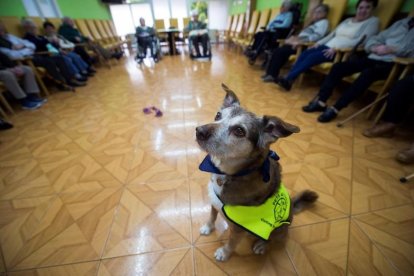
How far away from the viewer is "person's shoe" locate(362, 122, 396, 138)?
2043 millimetres

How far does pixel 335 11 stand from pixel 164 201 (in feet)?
14.4

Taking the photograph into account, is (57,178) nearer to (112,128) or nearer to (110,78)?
(112,128)

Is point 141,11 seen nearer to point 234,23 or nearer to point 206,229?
point 234,23

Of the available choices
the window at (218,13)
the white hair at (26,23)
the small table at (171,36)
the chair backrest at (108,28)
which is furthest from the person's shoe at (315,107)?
the window at (218,13)

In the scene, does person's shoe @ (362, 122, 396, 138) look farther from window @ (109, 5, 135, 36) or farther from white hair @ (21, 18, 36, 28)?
window @ (109, 5, 135, 36)

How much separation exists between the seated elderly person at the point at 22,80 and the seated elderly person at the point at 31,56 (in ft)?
0.51

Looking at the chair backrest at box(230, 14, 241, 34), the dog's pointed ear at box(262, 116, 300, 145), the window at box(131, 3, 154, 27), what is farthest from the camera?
the window at box(131, 3, 154, 27)

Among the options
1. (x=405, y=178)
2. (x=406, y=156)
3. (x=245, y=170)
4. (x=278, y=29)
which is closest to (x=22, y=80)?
(x=245, y=170)

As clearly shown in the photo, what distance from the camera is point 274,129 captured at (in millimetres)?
867

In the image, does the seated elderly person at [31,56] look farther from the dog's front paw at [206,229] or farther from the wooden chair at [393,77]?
the wooden chair at [393,77]

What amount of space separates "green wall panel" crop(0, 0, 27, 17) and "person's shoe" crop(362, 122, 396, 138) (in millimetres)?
7626

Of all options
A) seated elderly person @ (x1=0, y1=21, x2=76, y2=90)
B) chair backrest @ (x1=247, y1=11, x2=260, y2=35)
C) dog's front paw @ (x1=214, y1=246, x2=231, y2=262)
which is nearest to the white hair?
seated elderly person @ (x1=0, y1=21, x2=76, y2=90)

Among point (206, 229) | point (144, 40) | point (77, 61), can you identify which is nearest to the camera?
point (206, 229)

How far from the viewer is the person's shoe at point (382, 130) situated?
6.70ft
